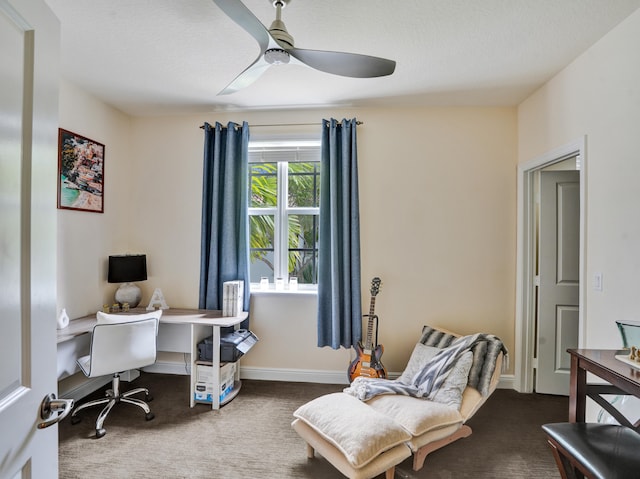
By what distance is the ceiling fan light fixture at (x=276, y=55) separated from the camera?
5.06 feet

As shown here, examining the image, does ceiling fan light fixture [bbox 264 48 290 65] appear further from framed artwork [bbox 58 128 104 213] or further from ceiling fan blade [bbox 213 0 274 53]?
framed artwork [bbox 58 128 104 213]

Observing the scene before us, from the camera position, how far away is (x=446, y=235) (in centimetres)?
291

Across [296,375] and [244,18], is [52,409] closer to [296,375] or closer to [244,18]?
[244,18]

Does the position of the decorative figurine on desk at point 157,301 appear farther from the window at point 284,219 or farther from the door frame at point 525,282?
the door frame at point 525,282

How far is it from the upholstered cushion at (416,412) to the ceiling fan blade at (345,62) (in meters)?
1.92

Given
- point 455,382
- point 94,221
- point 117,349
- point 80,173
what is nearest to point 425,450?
point 455,382

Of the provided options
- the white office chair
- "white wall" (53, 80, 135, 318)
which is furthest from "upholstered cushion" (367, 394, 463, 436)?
"white wall" (53, 80, 135, 318)

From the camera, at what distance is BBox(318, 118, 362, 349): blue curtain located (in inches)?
111

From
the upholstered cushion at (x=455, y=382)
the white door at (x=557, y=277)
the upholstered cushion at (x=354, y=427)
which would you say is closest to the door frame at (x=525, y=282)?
the white door at (x=557, y=277)

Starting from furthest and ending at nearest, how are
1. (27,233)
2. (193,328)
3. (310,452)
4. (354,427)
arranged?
(193,328) < (310,452) < (354,427) < (27,233)

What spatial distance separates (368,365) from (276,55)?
2.26 metres

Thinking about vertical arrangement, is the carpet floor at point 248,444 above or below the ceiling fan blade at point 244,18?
below

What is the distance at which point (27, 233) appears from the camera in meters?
0.75

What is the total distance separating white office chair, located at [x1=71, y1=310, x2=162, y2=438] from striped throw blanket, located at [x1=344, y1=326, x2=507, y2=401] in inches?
57.1
